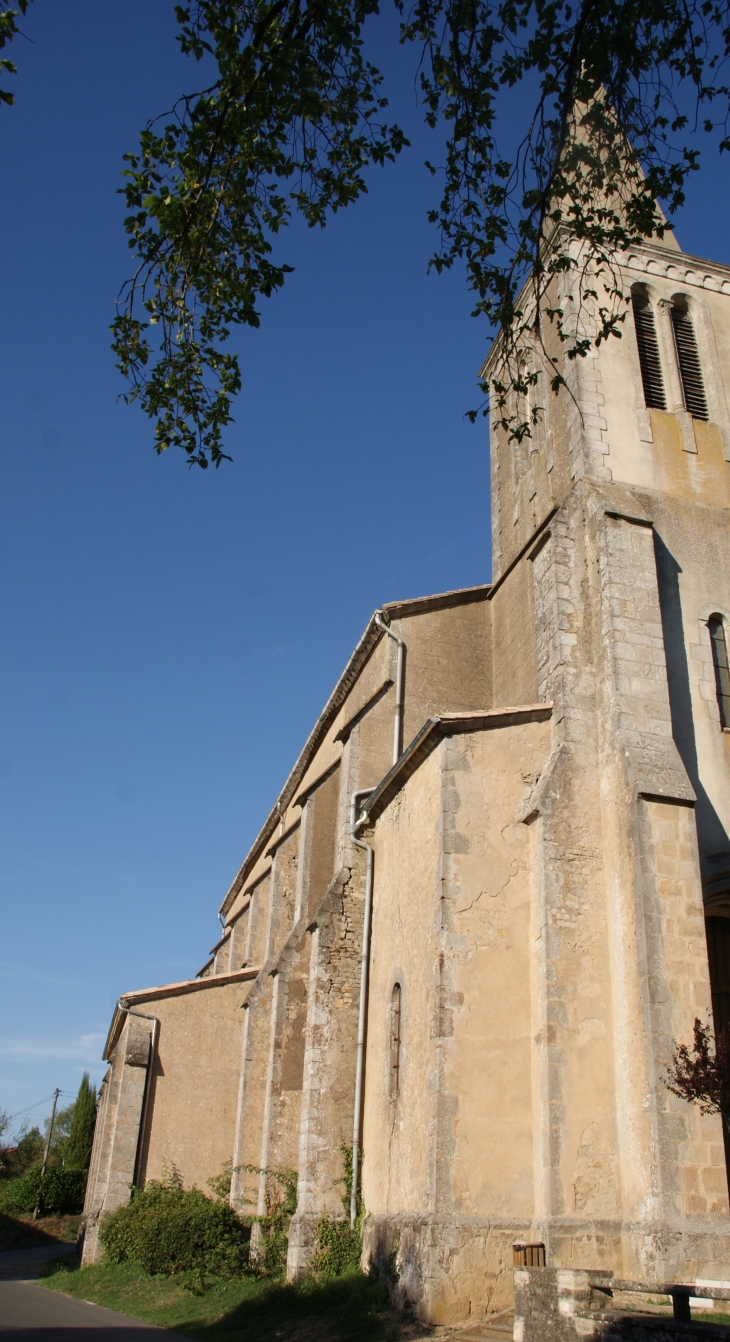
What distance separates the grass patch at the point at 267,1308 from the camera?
9922mm

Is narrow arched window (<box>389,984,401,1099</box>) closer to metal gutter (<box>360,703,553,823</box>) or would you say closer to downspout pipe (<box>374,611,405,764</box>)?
metal gutter (<box>360,703,553,823</box>)

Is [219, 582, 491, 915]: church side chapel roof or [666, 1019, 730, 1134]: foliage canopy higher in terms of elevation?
[219, 582, 491, 915]: church side chapel roof

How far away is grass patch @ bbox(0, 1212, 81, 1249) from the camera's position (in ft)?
117

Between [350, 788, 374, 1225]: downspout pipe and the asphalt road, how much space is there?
287 centimetres

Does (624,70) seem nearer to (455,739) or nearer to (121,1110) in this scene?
(455,739)

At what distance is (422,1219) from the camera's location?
9.73 meters

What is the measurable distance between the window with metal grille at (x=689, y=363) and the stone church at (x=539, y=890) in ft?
0.16

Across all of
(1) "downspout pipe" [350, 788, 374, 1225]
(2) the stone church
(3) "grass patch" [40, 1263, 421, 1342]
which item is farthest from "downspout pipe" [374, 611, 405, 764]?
(3) "grass patch" [40, 1263, 421, 1342]

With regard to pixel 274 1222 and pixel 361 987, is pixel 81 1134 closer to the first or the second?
pixel 274 1222

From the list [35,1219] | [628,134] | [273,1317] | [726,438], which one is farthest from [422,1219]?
[35,1219]

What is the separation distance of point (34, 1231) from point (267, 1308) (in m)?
30.4

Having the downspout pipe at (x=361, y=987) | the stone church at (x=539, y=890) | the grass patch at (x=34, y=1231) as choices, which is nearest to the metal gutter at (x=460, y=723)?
the stone church at (x=539, y=890)

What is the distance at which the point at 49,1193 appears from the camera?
39250 millimetres

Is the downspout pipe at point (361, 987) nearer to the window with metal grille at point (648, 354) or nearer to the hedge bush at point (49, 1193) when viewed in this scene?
the window with metal grille at point (648, 354)
